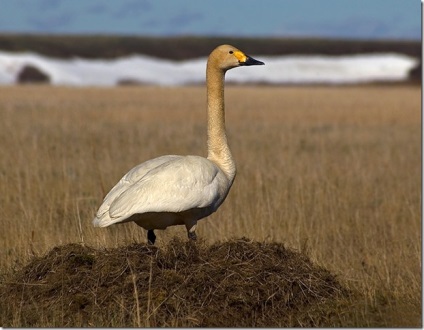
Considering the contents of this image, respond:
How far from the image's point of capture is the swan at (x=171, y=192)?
721 centimetres

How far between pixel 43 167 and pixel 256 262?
22.1 ft

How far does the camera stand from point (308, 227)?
10.0 m

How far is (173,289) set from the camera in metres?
6.68

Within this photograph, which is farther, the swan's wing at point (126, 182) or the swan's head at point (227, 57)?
the swan's head at point (227, 57)

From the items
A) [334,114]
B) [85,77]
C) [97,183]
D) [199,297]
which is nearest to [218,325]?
[199,297]

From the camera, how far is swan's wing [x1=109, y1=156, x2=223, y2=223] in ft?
23.6

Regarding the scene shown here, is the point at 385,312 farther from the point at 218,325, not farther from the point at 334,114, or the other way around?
the point at 334,114

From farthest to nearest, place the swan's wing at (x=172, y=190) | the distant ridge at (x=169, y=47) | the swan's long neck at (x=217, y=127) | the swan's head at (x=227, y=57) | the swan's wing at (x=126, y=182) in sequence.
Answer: the distant ridge at (x=169, y=47) < the swan's head at (x=227, y=57) < the swan's long neck at (x=217, y=127) < the swan's wing at (x=126, y=182) < the swan's wing at (x=172, y=190)

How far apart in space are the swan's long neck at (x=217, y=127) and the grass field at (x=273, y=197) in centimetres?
73

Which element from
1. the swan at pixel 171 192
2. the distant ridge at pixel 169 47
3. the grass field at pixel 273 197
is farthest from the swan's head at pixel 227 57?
the distant ridge at pixel 169 47

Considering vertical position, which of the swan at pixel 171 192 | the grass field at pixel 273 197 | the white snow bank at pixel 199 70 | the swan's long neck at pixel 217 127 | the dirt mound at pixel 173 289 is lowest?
the white snow bank at pixel 199 70

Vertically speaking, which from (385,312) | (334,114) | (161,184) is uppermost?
(161,184)

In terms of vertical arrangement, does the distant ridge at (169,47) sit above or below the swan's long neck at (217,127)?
below

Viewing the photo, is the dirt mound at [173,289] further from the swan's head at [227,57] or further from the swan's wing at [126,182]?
the swan's head at [227,57]
